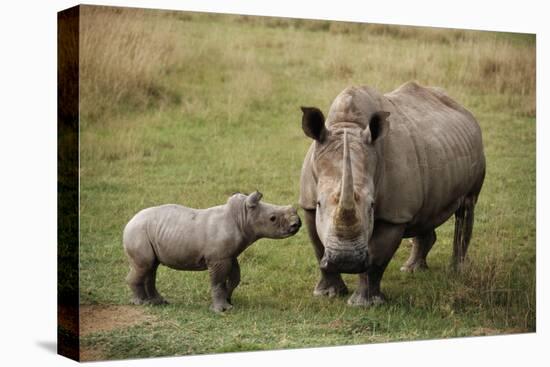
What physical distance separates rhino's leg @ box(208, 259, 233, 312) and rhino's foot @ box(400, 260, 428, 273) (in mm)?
2213

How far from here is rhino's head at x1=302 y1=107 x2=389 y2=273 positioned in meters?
9.07

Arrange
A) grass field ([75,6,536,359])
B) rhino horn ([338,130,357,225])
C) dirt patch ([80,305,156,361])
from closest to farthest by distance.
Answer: rhino horn ([338,130,357,225]), dirt patch ([80,305,156,361]), grass field ([75,6,536,359])

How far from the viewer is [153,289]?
980 cm

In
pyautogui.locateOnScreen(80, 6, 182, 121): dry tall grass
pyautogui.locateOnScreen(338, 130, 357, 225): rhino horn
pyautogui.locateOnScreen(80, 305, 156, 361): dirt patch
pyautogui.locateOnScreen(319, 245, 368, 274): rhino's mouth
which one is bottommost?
pyautogui.locateOnScreen(80, 305, 156, 361): dirt patch

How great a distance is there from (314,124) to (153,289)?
6.93 feet

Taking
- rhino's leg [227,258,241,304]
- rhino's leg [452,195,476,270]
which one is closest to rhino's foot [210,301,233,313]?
rhino's leg [227,258,241,304]

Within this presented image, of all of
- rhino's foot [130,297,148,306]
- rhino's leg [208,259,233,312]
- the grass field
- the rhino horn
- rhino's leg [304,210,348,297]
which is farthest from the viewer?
rhino's leg [304,210,348,297]

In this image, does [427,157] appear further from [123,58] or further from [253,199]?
[123,58]

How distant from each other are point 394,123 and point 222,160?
1.74 meters

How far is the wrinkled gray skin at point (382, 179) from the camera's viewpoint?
9188mm

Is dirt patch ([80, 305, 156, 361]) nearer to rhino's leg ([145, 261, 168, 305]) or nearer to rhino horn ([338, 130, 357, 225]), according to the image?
rhino's leg ([145, 261, 168, 305])

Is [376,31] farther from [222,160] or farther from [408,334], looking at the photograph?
[408,334]

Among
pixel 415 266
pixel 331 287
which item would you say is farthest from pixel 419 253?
pixel 331 287

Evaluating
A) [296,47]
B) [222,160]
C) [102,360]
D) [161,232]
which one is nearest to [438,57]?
[296,47]
